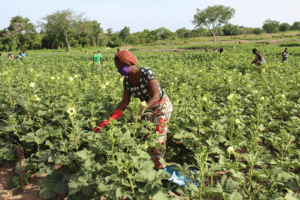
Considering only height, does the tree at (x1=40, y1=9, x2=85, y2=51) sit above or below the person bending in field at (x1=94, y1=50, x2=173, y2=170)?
above

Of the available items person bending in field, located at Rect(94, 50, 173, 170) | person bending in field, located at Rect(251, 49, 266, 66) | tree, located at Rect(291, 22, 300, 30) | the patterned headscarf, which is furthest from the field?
tree, located at Rect(291, 22, 300, 30)

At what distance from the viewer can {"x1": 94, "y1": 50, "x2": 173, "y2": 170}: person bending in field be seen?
2.57 m

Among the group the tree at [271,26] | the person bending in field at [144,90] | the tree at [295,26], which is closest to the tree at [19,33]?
the person bending in field at [144,90]

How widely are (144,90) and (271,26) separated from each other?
92.0 metres

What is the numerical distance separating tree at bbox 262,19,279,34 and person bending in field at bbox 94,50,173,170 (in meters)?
91.2

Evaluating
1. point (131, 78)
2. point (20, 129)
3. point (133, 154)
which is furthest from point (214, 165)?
point (20, 129)

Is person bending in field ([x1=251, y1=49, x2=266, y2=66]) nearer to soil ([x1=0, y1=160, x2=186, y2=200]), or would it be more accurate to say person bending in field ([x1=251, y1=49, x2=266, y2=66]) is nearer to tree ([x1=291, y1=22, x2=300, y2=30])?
soil ([x1=0, y1=160, x2=186, y2=200])

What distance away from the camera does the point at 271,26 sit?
7844cm

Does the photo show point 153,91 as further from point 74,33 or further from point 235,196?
point 74,33

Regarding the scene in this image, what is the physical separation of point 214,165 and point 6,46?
7980cm

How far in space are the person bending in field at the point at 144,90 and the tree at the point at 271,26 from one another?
9117 centimetres

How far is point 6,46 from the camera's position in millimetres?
A: 65812

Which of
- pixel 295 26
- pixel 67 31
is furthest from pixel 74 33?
pixel 295 26

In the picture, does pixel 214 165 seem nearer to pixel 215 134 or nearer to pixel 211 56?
pixel 215 134
